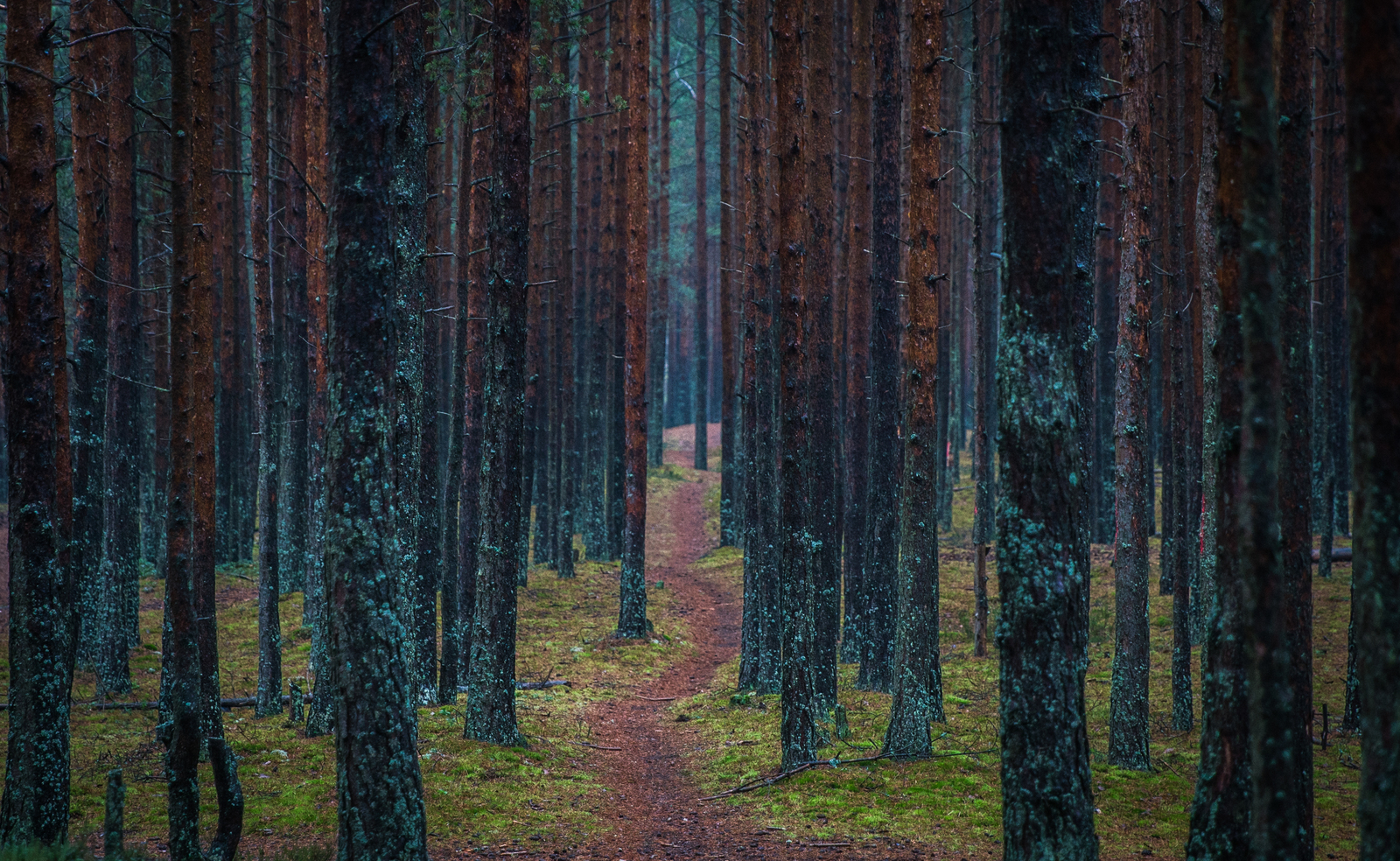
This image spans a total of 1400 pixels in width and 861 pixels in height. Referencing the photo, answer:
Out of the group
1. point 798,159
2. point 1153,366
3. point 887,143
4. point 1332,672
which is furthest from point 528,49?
point 1153,366

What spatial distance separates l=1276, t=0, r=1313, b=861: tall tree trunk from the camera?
6.55m

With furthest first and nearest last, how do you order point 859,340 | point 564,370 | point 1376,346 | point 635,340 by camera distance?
point 564,370, point 635,340, point 859,340, point 1376,346

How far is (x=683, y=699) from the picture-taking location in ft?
46.7

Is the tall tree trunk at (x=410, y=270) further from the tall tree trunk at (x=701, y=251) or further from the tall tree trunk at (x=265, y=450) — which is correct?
the tall tree trunk at (x=701, y=251)

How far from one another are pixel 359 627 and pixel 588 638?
11.9 metres

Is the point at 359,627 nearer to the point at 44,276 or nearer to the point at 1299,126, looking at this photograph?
the point at 44,276

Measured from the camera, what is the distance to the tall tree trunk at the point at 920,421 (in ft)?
33.0

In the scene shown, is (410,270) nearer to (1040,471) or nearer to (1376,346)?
(1040,471)

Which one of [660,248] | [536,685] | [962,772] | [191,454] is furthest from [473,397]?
[660,248]

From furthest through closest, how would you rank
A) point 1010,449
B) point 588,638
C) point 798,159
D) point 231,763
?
point 588,638 → point 798,159 → point 231,763 → point 1010,449

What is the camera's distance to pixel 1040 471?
234 inches

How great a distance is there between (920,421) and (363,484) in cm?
605

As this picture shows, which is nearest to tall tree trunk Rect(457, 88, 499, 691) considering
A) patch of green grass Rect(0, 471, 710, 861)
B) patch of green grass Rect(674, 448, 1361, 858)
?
patch of green grass Rect(0, 471, 710, 861)

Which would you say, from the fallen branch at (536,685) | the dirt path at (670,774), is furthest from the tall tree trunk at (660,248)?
the fallen branch at (536,685)
